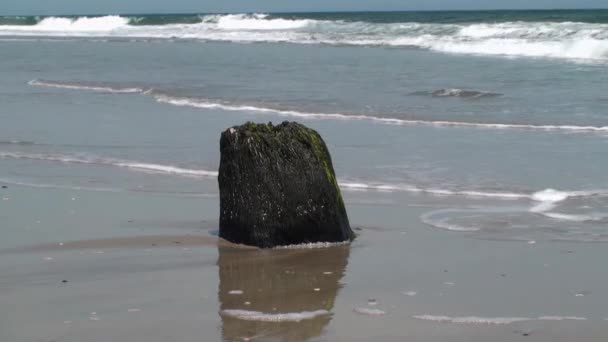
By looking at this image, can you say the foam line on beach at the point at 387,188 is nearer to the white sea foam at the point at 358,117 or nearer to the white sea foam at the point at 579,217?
the white sea foam at the point at 579,217

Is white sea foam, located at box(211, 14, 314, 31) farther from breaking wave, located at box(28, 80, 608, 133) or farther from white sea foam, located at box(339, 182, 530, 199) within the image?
white sea foam, located at box(339, 182, 530, 199)

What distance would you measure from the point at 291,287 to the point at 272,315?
1.81ft

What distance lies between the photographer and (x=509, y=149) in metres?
10.8

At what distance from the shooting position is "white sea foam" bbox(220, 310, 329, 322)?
4.75 metres

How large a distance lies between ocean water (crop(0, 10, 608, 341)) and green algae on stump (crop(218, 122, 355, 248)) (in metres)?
0.40

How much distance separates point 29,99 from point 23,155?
6.23 meters

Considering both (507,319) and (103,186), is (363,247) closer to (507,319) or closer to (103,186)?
(507,319)

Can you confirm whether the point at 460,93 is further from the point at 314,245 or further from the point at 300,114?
the point at 314,245

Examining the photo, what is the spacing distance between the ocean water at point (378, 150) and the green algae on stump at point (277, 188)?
40cm

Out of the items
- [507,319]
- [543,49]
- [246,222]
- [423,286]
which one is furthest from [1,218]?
[543,49]

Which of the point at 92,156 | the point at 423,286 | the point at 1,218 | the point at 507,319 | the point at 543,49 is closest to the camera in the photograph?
the point at 507,319

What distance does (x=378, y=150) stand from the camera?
35.0 ft

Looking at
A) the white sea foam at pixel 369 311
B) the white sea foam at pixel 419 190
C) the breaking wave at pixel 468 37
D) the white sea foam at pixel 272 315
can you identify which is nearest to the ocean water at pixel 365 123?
the white sea foam at pixel 419 190

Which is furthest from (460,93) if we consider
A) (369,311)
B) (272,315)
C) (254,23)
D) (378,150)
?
(254,23)
